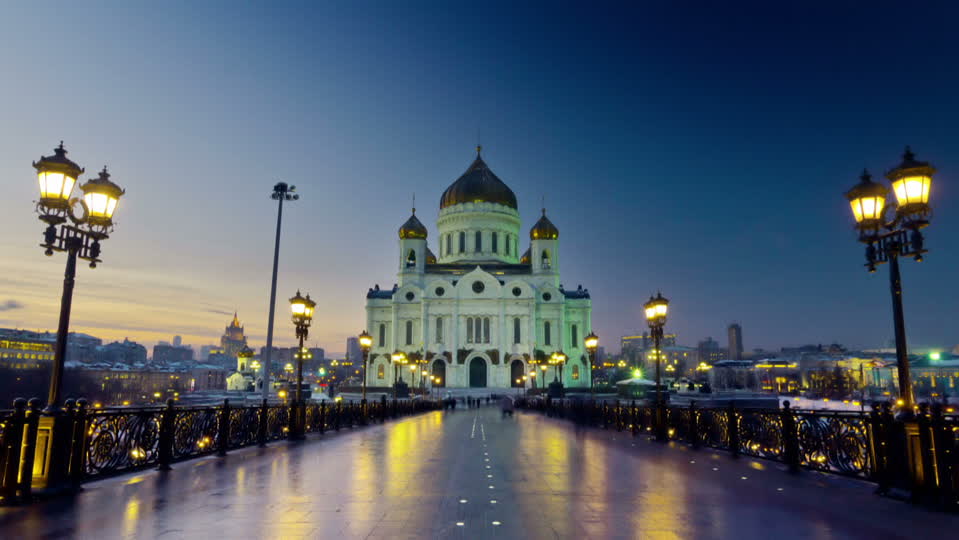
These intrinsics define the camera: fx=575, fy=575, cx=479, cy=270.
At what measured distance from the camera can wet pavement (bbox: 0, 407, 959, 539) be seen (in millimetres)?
5926

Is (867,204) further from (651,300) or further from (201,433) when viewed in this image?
(201,433)

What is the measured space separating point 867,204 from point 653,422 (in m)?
9.65

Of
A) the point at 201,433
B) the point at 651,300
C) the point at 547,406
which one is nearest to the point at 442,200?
the point at 547,406

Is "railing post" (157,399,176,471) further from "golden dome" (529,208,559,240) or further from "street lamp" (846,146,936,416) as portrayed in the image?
"golden dome" (529,208,559,240)

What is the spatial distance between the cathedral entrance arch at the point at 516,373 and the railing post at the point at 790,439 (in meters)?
53.9

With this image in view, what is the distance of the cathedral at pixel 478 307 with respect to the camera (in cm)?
6438

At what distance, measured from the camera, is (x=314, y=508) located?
Answer: 6957 millimetres

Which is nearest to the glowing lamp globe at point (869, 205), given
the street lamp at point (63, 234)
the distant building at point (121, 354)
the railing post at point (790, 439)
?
the railing post at point (790, 439)

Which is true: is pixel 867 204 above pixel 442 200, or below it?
below

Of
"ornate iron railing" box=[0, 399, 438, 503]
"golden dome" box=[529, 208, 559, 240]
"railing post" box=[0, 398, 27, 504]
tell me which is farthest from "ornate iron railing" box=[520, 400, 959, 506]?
"golden dome" box=[529, 208, 559, 240]

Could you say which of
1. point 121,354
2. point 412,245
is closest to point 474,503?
point 412,245

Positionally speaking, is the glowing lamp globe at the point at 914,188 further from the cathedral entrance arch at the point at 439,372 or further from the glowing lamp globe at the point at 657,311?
the cathedral entrance arch at the point at 439,372

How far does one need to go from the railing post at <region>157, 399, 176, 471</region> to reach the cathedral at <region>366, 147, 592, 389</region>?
49.0 m

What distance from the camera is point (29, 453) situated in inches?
290
